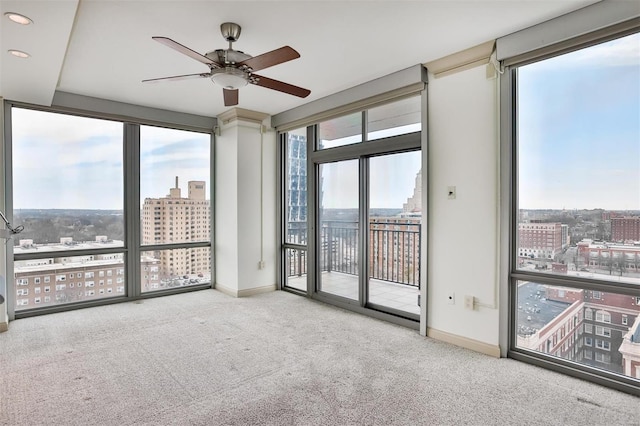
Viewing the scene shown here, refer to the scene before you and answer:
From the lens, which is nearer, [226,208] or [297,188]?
[226,208]

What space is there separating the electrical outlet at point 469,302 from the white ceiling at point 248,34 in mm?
2191

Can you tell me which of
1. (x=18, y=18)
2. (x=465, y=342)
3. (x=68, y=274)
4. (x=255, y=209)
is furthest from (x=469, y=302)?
(x=68, y=274)

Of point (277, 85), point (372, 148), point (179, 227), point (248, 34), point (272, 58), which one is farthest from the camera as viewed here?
point (179, 227)

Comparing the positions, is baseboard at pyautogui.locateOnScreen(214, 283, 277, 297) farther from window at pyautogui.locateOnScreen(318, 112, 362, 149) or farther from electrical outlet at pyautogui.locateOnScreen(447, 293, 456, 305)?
electrical outlet at pyautogui.locateOnScreen(447, 293, 456, 305)

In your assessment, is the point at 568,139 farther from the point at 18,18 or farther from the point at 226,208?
the point at 226,208

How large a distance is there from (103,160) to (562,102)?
16.6 ft

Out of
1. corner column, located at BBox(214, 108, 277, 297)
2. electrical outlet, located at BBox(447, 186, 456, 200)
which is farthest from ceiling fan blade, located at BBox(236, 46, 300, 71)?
corner column, located at BBox(214, 108, 277, 297)

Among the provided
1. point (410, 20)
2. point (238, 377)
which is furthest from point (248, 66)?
point (238, 377)

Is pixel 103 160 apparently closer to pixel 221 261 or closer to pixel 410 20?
pixel 221 261

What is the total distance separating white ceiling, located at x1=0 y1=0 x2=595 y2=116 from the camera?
2.43 metres

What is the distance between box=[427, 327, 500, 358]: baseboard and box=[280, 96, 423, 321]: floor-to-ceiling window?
0.36m

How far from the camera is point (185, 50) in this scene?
2340 millimetres

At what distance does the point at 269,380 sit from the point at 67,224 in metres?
3.45

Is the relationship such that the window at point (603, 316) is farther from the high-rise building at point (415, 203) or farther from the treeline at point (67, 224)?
the treeline at point (67, 224)
